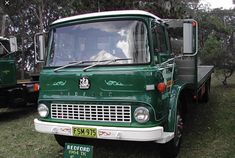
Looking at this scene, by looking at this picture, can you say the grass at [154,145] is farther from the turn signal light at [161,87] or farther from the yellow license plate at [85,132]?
the turn signal light at [161,87]

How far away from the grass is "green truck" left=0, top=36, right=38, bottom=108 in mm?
715

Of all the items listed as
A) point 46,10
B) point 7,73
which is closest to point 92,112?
point 7,73

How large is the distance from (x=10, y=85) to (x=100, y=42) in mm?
5415

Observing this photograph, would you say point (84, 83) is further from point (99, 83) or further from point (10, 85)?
point (10, 85)

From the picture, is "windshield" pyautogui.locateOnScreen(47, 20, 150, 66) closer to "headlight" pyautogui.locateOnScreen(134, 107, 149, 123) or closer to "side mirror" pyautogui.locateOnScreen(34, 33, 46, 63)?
"side mirror" pyautogui.locateOnScreen(34, 33, 46, 63)

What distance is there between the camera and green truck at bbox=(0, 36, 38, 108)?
9555 mm

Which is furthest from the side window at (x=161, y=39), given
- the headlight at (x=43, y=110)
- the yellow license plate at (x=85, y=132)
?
the headlight at (x=43, y=110)

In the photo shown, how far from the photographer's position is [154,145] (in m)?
6.13

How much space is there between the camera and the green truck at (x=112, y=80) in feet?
15.5

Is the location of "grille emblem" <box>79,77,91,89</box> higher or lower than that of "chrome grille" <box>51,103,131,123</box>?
higher

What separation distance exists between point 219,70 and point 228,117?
5499 millimetres

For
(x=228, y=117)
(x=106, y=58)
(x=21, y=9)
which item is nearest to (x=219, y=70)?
(x=228, y=117)

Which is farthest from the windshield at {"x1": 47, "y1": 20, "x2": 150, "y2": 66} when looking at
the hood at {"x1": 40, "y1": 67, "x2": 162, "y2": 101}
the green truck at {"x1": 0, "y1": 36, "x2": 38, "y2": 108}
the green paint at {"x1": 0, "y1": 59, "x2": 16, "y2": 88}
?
the green paint at {"x1": 0, "y1": 59, "x2": 16, "y2": 88}

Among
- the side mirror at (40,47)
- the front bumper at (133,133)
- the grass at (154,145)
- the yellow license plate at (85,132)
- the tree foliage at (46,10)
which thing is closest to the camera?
the front bumper at (133,133)
